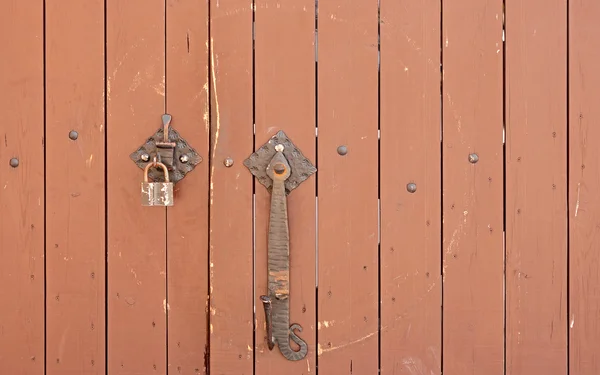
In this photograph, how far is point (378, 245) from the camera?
1064 millimetres

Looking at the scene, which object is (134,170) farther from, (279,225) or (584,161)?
(584,161)

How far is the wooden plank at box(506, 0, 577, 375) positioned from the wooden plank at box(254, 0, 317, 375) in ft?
1.37

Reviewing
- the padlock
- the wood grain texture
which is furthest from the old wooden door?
the padlock

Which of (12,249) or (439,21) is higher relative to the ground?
(439,21)

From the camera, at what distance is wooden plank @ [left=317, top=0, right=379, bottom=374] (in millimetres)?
1057

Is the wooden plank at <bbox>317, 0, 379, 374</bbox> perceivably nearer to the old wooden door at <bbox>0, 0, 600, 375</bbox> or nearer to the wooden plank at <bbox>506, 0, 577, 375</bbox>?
the old wooden door at <bbox>0, 0, 600, 375</bbox>

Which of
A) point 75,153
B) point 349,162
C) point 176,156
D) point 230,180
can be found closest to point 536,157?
point 349,162

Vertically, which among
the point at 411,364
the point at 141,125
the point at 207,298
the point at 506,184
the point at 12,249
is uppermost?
the point at 141,125

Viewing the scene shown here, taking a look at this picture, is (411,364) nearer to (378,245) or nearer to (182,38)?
(378,245)

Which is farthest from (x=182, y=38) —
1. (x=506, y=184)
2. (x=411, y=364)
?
(x=411, y=364)

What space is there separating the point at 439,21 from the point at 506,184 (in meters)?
0.37

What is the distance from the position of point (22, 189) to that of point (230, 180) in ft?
1.48

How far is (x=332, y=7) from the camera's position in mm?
1058

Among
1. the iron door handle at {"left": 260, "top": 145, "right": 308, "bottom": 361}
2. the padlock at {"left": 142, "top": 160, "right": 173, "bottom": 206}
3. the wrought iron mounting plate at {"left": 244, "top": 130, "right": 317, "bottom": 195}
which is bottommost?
the iron door handle at {"left": 260, "top": 145, "right": 308, "bottom": 361}
